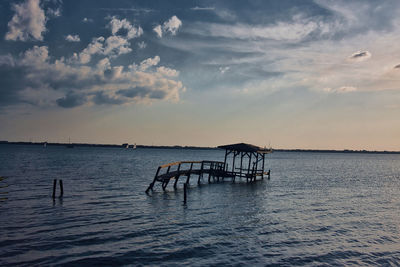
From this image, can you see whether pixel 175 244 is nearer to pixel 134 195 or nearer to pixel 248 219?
pixel 248 219

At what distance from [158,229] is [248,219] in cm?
574

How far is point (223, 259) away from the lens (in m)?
11.4

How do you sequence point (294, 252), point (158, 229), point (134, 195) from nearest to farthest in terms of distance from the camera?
point (294, 252), point (158, 229), point (134, 195)

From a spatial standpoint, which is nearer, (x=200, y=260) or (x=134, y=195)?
(x=200, y=260)

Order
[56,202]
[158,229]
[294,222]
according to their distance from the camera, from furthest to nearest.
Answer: [56,202]
[294,222]
[158,229]

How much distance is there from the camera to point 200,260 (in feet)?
36.6

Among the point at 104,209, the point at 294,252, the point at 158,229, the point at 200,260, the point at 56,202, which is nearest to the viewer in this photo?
the point at 200,260

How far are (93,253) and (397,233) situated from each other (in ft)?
50.7

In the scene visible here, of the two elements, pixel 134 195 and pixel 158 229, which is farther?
pixel 134 195

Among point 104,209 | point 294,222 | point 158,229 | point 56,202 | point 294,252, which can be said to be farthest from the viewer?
point 56,202

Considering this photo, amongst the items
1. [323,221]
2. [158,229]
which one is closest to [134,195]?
[158,229]

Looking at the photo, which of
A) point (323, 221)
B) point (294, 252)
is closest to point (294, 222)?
point (323, 221)

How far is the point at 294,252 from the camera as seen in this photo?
12.4m

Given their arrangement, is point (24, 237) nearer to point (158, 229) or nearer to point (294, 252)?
point (158, 229)
